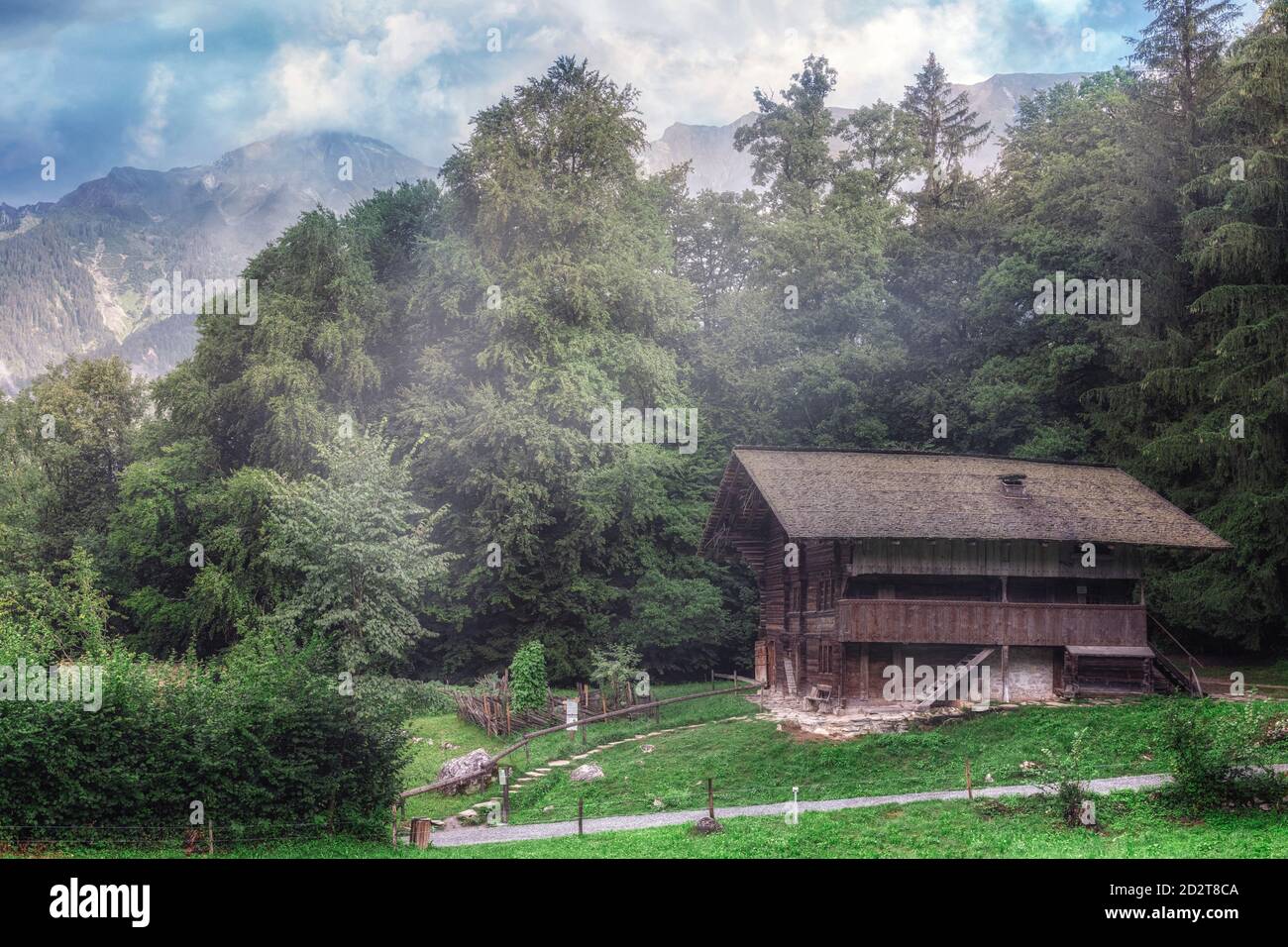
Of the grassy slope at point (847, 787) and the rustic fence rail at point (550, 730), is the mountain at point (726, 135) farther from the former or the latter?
the grassy slope at point (847, 787)

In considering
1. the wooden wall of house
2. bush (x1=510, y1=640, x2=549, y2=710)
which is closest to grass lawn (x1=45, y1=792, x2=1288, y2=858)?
the wooden wall of house

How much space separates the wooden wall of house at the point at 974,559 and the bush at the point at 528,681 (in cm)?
1101

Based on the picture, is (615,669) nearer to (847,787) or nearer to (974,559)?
(974,559)

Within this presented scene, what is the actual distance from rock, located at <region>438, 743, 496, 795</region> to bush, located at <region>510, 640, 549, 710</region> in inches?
300

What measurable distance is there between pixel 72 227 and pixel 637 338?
69181 millimetres

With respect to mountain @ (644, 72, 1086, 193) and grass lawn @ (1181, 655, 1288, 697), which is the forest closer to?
grass lawn @ (1181, 655, 1288, 697)

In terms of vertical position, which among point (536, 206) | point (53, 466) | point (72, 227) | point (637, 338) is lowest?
point (53, 466)

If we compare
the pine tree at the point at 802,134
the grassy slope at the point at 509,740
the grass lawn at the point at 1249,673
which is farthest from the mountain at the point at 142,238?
the grass lawn at the point at 1249,673

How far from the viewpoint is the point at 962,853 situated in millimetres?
15602

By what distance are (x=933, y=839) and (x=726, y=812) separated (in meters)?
4.95

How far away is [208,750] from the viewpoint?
16797 millimetres
